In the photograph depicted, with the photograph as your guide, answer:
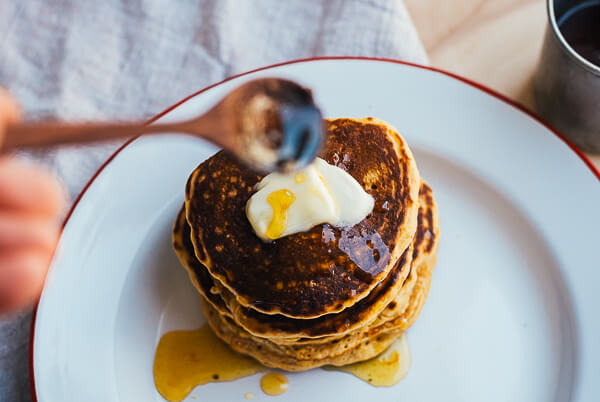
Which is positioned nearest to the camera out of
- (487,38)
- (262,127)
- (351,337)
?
(262,127)

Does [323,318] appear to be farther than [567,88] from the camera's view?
No

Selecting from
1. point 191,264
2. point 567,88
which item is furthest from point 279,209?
point 567,88

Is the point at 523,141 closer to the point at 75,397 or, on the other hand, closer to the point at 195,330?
the point at 195,330

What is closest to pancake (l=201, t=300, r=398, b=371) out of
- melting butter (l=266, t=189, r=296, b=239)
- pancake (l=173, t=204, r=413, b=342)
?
pancake (l=173, t=204, r=413, b=342)

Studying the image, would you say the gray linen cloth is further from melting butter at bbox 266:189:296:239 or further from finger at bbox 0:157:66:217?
finger at bbox 0:157:66:217

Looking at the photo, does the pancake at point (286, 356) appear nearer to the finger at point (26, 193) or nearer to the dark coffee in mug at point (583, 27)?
the finger at point (26, 193)

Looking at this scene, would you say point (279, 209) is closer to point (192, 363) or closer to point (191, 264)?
point (191, 264)
